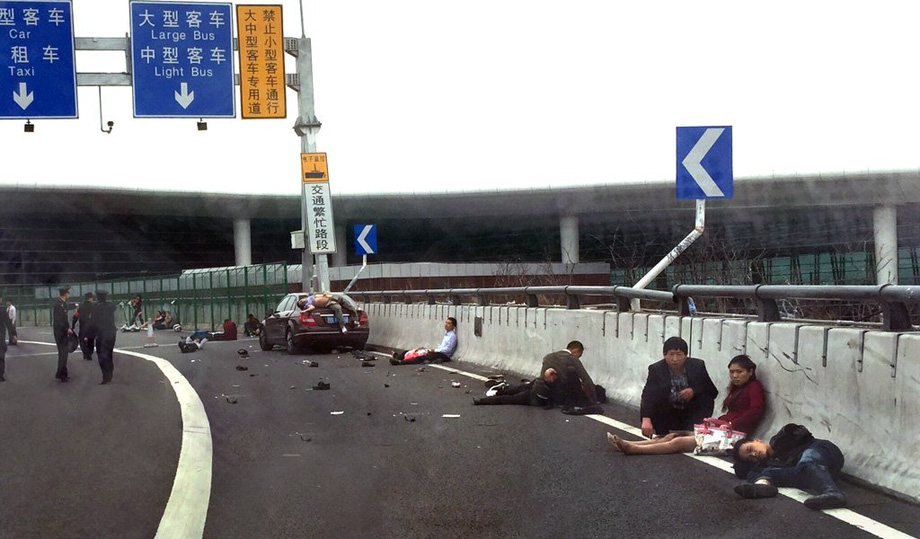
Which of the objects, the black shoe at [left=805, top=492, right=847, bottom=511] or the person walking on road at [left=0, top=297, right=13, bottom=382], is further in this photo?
the person walking on road at [left=0, top=297, right=13, bottom=382]

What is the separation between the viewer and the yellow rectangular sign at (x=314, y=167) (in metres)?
26.2

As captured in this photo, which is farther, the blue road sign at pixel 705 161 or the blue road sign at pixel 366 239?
the blue road sign at pixel 366 239

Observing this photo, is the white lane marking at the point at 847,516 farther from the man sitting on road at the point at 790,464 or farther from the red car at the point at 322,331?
the red car at the point at 322,331

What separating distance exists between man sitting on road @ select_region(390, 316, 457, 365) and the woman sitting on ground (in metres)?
10.5

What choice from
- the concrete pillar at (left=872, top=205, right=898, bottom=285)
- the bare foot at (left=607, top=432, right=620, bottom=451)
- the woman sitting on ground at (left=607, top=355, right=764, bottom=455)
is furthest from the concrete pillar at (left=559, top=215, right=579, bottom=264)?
the bare foot at (left=607, top=432, right=620, bottom=451)

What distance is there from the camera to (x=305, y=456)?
28.0ft

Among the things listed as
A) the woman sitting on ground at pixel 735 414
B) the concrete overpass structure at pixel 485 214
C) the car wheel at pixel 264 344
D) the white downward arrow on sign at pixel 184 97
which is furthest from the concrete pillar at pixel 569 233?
the woman sitting on ground at pixel 735 414

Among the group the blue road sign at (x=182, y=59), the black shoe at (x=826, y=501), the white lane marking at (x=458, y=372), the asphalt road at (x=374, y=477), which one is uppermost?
the blue road sign at (x=182, y=59)

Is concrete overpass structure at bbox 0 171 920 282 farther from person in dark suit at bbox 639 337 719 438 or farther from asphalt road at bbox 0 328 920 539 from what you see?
person in dark suit at bbox 639 337 719 438

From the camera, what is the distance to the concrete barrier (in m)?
6.61

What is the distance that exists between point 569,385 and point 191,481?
15.6ft

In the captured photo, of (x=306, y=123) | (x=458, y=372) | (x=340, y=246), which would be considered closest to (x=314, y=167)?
(x=306, y=123)

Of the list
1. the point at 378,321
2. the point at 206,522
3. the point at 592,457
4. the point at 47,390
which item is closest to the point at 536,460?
the point at 592,457

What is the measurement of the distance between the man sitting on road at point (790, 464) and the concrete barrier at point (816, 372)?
27cm
